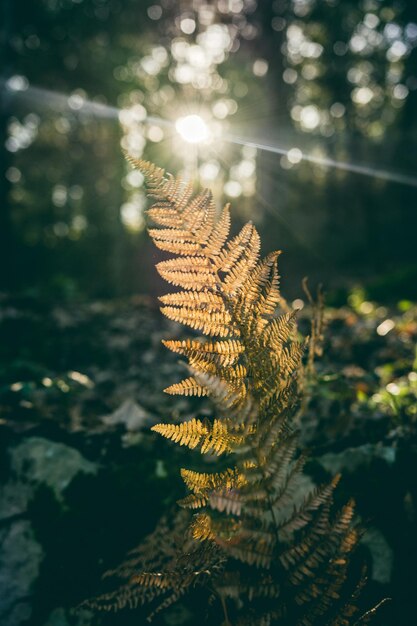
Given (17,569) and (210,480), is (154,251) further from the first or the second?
(17,569)

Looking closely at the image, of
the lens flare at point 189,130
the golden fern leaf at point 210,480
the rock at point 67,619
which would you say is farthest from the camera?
the lens flare at point 189,130

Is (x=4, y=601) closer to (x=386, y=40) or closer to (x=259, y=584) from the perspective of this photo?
→ (x=259, y=584)

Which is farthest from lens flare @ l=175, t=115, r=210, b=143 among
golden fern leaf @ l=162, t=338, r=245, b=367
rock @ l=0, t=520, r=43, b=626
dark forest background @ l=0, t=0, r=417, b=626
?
rock @ l=0, t=520, r=43, b=626

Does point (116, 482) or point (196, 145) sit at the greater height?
point (196, 145)

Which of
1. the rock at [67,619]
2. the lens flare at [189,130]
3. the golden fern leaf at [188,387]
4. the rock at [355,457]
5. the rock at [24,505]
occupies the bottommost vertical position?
the rock at [67,619]

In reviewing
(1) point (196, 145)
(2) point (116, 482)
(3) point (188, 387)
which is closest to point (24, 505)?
(2) point (116, 482)

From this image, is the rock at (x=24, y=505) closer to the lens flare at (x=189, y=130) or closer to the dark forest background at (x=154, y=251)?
the dark forest background at (x=154, y=251)

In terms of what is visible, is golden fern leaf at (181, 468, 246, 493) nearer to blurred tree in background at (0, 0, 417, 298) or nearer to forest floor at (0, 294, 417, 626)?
forest floor at (0, 294, 417, 626)

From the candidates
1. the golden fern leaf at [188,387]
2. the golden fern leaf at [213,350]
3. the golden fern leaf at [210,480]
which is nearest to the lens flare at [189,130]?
the golden fern leaf at [213,350]

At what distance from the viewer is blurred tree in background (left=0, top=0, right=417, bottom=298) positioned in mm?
13078

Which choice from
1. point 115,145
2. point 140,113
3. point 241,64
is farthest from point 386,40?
point 115,145

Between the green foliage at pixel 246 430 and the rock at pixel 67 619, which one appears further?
the rock at pixel 67 619

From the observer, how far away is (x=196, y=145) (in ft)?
55.2

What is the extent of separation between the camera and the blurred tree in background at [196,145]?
42.9ft
